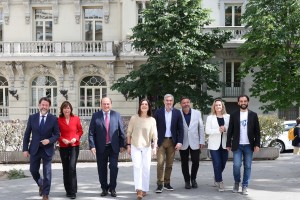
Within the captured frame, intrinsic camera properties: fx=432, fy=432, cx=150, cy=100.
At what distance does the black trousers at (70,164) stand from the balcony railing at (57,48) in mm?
17634

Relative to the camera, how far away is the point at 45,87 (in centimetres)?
2712

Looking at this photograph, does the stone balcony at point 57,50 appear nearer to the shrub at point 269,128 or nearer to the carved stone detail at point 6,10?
the carved stone detail at point 6,10

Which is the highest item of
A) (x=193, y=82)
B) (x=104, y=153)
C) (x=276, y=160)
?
(x=193, y=82)

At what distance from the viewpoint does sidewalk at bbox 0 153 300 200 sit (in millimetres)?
8609

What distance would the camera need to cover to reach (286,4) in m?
18.2

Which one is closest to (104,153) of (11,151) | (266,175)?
(266,175)

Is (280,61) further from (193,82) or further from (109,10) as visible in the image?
(109,10)

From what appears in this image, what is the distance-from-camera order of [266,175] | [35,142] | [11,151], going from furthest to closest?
1. [11,151]
2. [266,175]
3. [35,142]

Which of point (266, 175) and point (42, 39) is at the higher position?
point (42, 39)

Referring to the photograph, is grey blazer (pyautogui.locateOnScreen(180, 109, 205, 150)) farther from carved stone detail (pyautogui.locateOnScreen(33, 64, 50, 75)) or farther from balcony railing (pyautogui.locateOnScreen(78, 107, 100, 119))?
carved stone detail (pyautogui.locateOnScreen(33, 64, 50, 75))

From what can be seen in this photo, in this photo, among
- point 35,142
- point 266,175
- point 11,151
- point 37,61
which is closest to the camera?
point 35,142

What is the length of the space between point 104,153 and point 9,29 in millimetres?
20700

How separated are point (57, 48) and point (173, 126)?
726 inches

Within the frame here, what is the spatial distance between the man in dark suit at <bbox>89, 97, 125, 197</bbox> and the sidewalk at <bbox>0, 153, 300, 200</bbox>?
493mm
